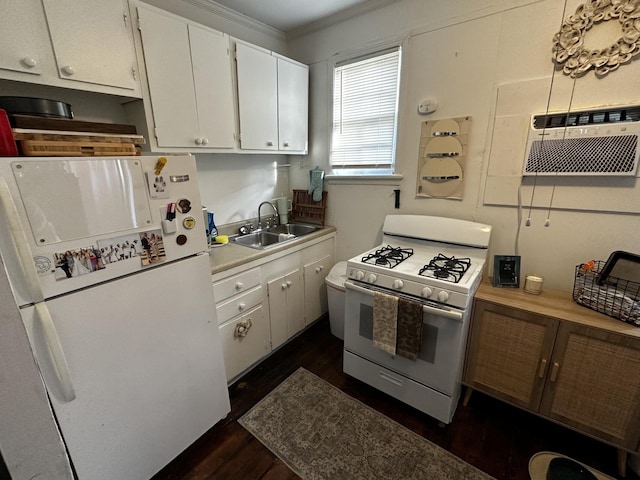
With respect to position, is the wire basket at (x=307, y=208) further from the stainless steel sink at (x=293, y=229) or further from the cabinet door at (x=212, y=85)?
the cabinet door at (x=212, y=85)

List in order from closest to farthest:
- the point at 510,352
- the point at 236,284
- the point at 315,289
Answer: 1. the point at 510,352
2. the point at 236,284
3. the point at 315,289

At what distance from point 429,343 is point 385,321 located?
267mm

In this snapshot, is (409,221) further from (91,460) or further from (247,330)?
(91,460)

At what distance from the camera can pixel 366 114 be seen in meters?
2.40

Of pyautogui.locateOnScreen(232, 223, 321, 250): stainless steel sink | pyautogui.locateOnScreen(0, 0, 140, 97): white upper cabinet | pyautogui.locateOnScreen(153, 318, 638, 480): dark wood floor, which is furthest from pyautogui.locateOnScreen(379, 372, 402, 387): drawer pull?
pyautogui.locateOnScreen(0, 0, 140, 97): white upper cabinet

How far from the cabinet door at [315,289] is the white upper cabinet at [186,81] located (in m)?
1.24

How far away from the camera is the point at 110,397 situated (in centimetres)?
119

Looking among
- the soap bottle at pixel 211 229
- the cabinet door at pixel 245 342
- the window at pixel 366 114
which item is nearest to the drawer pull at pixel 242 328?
the cabinet door at pixel 245 342

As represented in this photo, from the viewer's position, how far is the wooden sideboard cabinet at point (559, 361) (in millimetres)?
1345

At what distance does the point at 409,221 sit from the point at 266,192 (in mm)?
1408

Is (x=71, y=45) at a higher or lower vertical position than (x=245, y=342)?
higher

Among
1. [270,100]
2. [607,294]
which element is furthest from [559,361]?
[270,100]

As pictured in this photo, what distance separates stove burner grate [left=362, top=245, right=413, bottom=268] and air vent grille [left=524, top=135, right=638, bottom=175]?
904 millimetres

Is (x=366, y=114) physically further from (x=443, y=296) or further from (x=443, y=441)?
(x=443, y=441)
